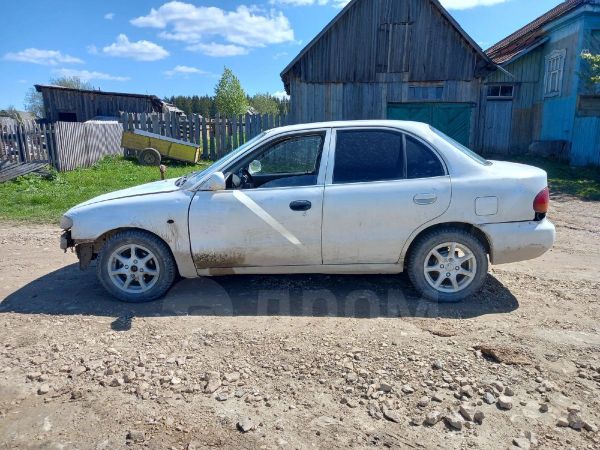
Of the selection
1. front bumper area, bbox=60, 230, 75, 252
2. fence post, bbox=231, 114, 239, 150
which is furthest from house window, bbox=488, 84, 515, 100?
front bumper area, bbox=60, 230, 75, 252

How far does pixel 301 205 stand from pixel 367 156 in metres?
0.81

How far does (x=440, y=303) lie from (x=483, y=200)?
104 centimetres

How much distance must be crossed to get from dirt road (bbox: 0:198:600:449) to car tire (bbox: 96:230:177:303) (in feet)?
0.49

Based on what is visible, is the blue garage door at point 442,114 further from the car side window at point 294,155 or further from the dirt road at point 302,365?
the car side window at point 294,155

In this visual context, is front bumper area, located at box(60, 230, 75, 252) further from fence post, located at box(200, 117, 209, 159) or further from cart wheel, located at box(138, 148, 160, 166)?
fence post, located at box(200, 117, 209, 159)

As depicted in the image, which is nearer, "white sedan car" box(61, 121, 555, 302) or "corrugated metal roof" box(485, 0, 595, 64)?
"white sedan car" box(61, 121, 555, 302)

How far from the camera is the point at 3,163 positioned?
445 inches

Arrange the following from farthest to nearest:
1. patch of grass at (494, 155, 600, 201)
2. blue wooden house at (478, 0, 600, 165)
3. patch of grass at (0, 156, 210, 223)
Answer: blue wooden house at (478, 0, 600, 165), patch of grass at (494, 155, 600, 201), patch of grass at (0, 156, 210, 223)

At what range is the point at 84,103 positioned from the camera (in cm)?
2967

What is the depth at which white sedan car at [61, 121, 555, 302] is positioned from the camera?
3.85 meters

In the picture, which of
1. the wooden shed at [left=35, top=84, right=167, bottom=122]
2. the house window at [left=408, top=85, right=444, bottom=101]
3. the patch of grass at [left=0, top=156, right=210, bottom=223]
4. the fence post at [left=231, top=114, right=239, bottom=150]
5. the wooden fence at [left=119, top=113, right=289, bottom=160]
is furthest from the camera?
the wooden shed at [left=35, top=84, right=167, bottom=122]

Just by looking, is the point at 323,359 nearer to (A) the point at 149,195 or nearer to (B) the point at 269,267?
(B) the point at 269,267

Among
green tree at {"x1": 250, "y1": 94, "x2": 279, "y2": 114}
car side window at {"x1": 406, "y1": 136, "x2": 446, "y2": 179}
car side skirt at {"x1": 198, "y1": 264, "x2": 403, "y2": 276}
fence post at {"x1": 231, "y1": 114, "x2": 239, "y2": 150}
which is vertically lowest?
car side skirt at {"x1": 198, "y1": 264, "x2": 403, "y2": 276}

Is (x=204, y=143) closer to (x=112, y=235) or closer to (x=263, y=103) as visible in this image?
(x=112, y=235)
